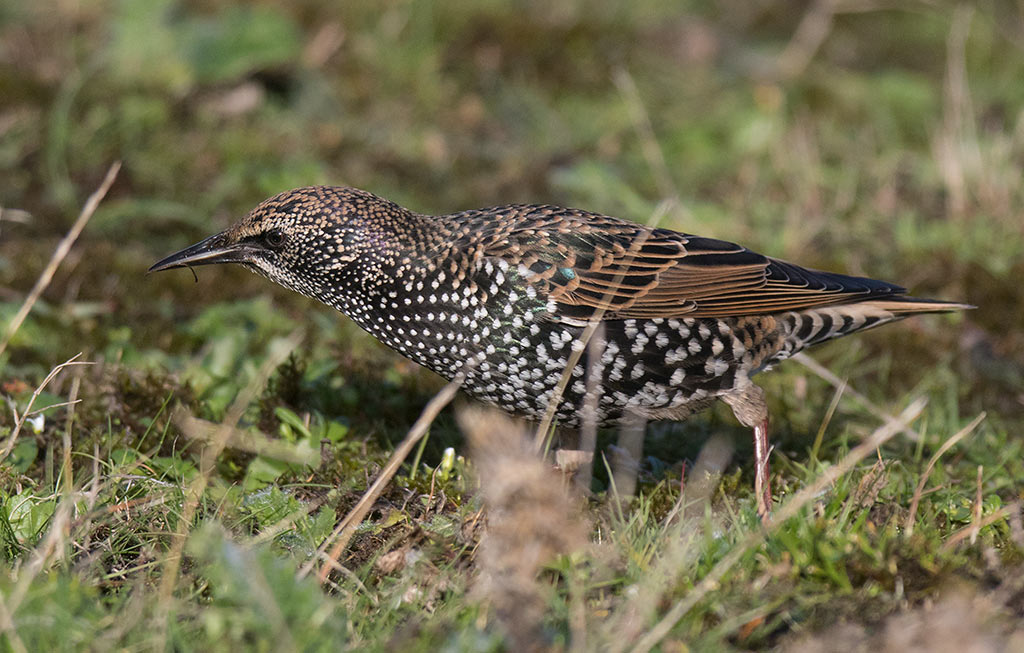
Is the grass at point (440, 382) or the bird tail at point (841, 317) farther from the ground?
the bird tail at point (841, 317)

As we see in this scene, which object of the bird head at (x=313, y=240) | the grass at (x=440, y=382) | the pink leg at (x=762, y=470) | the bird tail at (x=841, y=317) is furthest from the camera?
the bird tail at (x=841, y=317)

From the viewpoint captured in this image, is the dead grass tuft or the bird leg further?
the bird leg

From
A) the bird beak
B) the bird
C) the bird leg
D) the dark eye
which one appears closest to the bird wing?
the bird

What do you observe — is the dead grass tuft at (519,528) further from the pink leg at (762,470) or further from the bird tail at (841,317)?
the bird tail at (841,317)

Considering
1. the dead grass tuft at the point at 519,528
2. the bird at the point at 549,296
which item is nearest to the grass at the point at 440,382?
the dead grass tuft at the point at 519,528

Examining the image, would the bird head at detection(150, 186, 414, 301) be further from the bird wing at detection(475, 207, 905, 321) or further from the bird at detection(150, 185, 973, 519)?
the bird wing at detection(475, 207, 905, 321)

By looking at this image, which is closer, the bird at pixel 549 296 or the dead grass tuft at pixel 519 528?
the dead grass tuft at pixel 519 528

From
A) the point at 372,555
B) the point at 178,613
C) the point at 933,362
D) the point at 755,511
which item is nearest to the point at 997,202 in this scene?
the point at 933,362

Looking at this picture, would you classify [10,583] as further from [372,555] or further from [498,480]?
[498,480]
